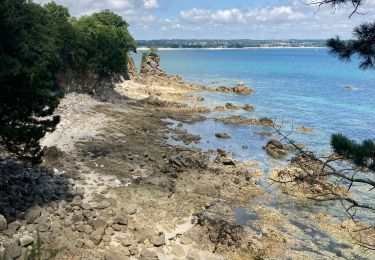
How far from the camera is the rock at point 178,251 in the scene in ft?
61.1

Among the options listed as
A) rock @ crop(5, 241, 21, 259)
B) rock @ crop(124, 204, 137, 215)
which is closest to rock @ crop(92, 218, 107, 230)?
rock @ crop(124, 204, 137, 215)

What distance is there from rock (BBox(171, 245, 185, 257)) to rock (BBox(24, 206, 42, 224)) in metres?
6.04

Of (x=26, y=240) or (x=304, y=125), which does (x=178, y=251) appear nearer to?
(x=26, y=240)

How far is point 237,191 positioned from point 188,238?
7766mm

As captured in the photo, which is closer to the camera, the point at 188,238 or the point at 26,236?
the point at 26,236

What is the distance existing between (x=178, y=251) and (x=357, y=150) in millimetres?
12257

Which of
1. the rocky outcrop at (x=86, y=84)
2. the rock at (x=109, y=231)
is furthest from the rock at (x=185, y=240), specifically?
A: the rocky outcrop at (x=86, y=84)

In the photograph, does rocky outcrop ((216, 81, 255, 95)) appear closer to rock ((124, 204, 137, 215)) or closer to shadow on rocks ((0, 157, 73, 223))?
shadow on rocks ((0, 157, 73, 223))

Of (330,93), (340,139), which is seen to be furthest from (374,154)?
(330,93)

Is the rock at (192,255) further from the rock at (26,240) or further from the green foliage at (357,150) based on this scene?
the green foliage at (357,150)

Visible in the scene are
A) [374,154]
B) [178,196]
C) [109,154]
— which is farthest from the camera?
[109,154]

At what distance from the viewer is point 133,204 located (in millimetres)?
22203

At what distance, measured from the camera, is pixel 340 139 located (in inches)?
332

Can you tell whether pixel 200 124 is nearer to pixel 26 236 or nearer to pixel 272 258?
pixel 272 258
